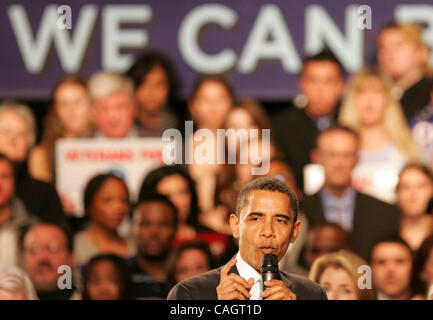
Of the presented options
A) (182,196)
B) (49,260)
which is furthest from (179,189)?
(49,260)

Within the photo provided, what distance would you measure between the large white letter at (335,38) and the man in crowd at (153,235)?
117 centimetres

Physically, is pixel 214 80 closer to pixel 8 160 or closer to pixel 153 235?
pixel 153 235

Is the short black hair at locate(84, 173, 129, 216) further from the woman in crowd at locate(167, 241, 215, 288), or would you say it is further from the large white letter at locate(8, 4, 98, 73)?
the large white letter at locate(8, 4, 98, 73)

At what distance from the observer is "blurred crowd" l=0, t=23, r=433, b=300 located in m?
4.64

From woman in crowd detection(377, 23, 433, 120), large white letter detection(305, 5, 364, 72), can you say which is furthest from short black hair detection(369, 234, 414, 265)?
large white letter detection(305, 5, 364, 72)

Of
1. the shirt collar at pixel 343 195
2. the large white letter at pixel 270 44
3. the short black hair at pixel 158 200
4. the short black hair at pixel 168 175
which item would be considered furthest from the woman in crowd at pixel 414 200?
the short black hair at pixel 158 200

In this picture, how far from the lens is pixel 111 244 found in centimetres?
472

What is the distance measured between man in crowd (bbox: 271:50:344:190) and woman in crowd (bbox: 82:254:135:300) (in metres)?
1.08

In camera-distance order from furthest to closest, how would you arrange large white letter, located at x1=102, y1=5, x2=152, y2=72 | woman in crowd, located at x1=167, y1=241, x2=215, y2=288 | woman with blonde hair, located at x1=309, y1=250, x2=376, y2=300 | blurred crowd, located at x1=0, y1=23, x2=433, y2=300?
1. large white letter, located at x1=102, y1=5, x2=152, y2=72
2. blurred crowd, located at x1=0, y1=23, x2=433, y2=300
3. woman in crowd, located at x1=167, y1=241, x2=215, y2=288
4. woman with blonde hair, located at x1=309, y1=250, x2=376, y2=300

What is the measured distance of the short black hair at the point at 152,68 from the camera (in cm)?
473

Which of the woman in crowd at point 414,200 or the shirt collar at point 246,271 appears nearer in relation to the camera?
the shirt collar at point 246,271

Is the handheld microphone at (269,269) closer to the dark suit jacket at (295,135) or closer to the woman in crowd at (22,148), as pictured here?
the dark suit jacket at (295,135)

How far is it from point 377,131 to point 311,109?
380 millimetres

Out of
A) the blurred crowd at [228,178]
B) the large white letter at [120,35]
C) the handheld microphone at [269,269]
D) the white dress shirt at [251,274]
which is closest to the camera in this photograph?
the handheld microphone at [269,269]
